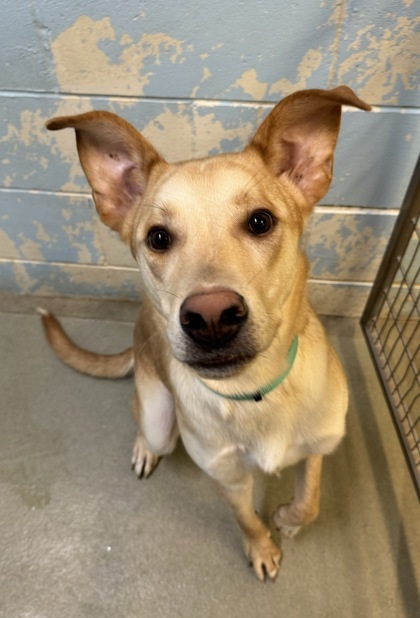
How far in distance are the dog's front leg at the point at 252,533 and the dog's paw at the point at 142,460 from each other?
429 mm

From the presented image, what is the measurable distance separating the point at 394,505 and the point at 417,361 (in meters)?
0.56

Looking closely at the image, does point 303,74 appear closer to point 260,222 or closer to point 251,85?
point 251,85

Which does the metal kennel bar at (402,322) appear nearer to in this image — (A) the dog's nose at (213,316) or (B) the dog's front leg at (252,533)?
(B) the dog's front leg at (252,533)

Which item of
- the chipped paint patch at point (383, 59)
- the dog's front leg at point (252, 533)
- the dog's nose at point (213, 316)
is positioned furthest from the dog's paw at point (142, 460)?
the chipped paint patch at point (383, 59)

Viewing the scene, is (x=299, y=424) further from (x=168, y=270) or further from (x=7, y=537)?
(x=7, y=537)

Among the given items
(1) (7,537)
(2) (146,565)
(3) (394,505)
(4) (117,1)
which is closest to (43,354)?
(1) (7,537)

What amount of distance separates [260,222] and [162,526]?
114cm

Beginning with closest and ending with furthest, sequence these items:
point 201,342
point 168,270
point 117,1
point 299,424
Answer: point 201,342 < point 168,270 < point 299,424 < point 117,1

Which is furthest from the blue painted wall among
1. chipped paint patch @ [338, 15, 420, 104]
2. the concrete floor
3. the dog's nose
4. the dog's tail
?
the dog's nose

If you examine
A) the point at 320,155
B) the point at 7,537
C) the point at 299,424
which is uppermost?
the point at 320,155

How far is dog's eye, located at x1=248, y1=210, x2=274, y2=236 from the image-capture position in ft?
3.07

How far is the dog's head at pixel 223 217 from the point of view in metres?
0.82

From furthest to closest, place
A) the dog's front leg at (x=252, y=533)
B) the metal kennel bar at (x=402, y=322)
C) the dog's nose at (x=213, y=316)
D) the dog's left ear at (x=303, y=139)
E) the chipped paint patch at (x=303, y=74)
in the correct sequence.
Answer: the metal kennel bar at (x=402, y=322) < the chipped paint patch at (x=303, y=74) < the dog's front leg at (x=252, y=533) < the dog's left ear at (x=303, y=139) < the dog's nose at (x=213, y=316)

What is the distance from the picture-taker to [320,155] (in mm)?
1021
